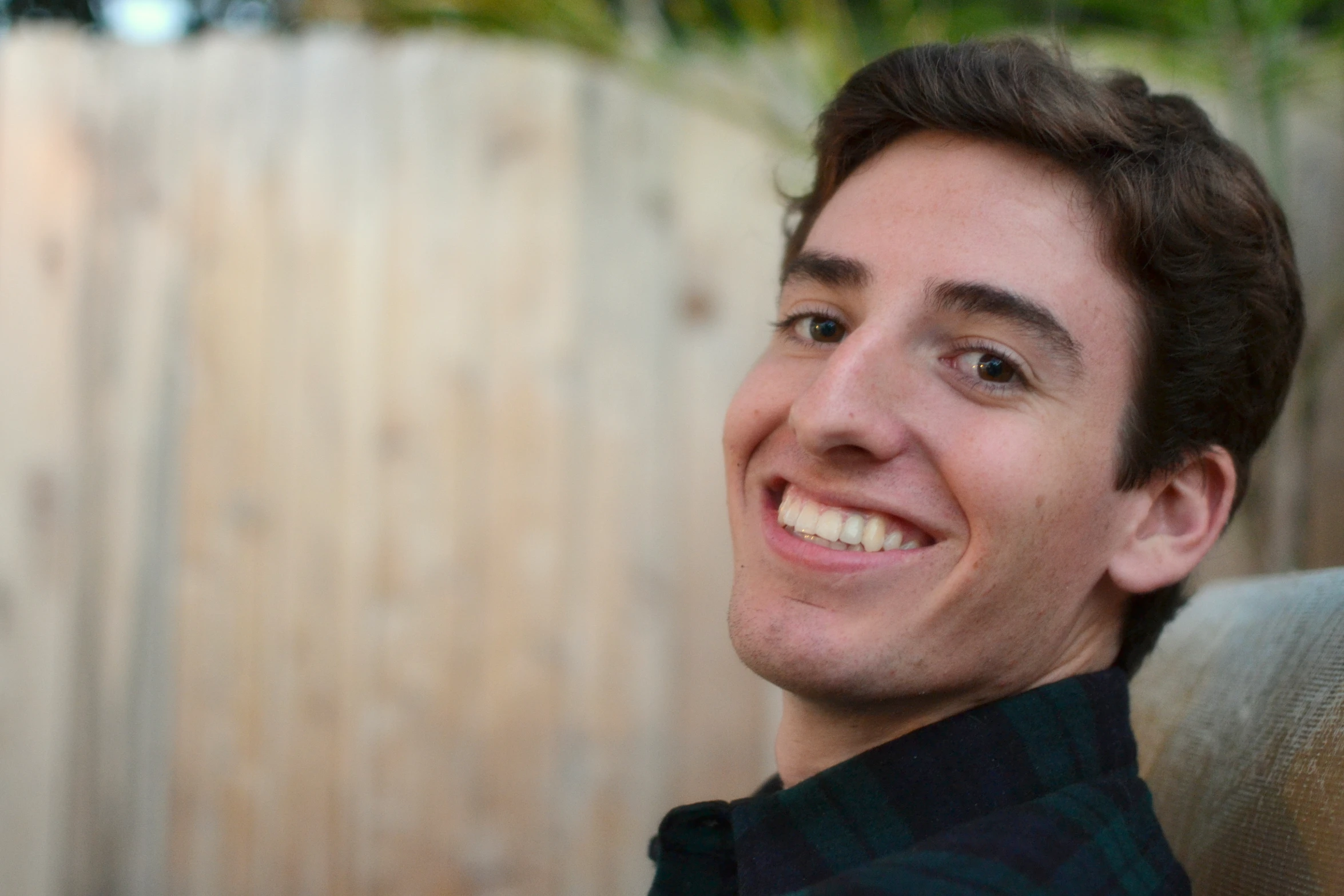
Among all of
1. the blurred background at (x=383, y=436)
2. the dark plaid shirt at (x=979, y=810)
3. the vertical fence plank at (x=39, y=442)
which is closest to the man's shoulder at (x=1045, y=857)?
the dark plaid shirt at (x=979, y=810)

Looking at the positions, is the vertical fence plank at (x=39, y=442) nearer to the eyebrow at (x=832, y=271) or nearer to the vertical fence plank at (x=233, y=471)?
the vertical fence plank at (x=233, y=471)

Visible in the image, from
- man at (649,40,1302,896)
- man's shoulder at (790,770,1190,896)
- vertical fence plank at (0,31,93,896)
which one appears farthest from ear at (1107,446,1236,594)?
vertical fence plank at (0,31,93,896)

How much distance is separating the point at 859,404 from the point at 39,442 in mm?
2599

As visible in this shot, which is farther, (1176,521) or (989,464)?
(1176,521)

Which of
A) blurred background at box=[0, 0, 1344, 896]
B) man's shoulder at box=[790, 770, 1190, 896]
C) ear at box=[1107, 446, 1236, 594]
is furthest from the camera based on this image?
blurred background at box=[0, 0, 1344, 896]

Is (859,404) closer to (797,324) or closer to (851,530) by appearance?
(851,530)

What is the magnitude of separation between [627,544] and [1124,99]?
1808 mm

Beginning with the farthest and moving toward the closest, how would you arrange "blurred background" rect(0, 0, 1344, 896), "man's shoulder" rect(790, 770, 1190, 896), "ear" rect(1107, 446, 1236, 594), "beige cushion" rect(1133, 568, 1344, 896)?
"blurred background" rect(0, 0, 1344, 896), "ear" rect(1107, 446, 1236, 594), "beige cushion" rect(1133, 568, 1344, 896), "man's shoulder" rect(790, 770, 1190, 896)

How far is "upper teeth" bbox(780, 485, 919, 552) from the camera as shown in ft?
3.76

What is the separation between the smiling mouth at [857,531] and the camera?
1147mm

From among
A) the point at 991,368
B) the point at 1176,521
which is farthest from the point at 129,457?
the point at 1176,521

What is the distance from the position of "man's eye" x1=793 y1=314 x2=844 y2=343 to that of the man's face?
0.06 metres

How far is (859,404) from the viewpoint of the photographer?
3.70 feet

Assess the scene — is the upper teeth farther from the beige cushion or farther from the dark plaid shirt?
the beige cushion
